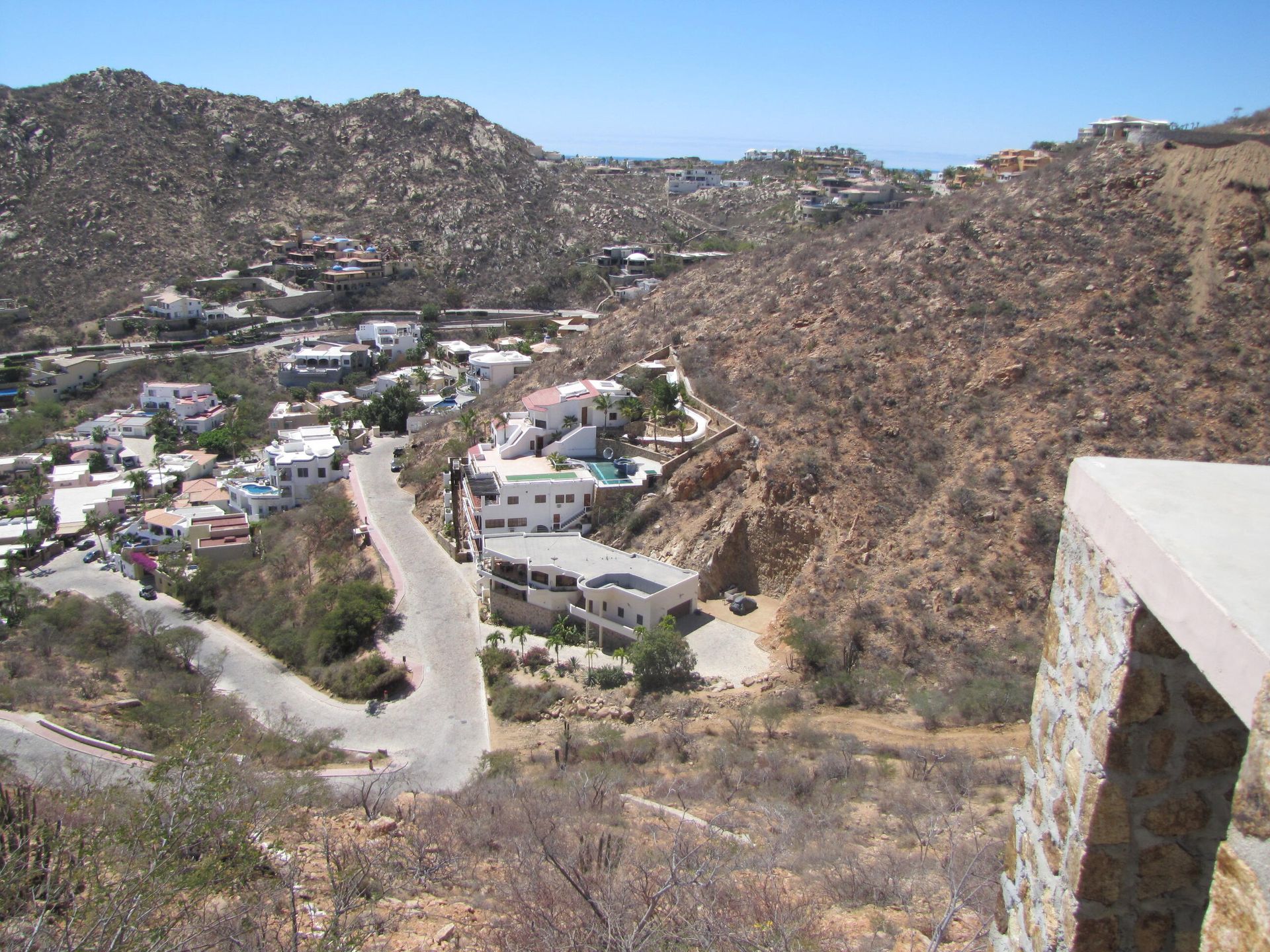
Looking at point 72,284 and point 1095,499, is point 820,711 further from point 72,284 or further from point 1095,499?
point 72,284

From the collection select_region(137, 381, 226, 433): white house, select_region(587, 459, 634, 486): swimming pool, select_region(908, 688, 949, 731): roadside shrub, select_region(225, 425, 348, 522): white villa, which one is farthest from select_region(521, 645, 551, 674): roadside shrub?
select_region(137, 381, 226, 433): white house

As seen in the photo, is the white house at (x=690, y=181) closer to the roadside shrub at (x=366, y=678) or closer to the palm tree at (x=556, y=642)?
the palm tree at (x=556, y=642)

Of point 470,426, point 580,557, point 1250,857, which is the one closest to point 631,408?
point 470,426

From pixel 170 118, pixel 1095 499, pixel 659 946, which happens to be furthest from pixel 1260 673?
pixel 170 118

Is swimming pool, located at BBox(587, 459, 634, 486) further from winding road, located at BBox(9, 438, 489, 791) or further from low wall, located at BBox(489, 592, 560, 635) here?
winding road, located at BBox(9, 438, 489, 791)

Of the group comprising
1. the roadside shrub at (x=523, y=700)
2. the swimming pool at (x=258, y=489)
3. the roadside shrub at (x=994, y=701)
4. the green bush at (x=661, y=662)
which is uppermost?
the roadside shrub at (x=994, y=701)

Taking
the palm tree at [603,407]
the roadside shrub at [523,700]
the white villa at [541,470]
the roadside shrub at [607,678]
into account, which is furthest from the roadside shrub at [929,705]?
the palm tree at [603,407]
